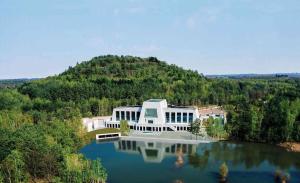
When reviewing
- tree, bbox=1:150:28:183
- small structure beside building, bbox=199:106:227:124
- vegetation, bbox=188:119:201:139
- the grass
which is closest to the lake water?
the grass

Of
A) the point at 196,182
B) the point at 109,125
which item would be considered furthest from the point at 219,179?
the point at 109,125

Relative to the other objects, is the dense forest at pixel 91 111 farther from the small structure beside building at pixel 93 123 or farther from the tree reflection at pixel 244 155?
the tree reflection at pixel 244 155

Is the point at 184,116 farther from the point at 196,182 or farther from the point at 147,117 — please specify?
the point at 196,182

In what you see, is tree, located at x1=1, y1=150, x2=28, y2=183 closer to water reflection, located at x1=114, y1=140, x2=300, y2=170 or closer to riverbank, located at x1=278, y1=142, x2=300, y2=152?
water reflection, located at x1=114, y1=140, x2=300, y2=170

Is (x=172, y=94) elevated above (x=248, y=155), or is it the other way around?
(x=172, y=94)

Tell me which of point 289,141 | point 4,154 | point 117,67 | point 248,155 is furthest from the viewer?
point 117,67

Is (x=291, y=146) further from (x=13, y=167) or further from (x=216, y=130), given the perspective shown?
(x=13, y=167)
